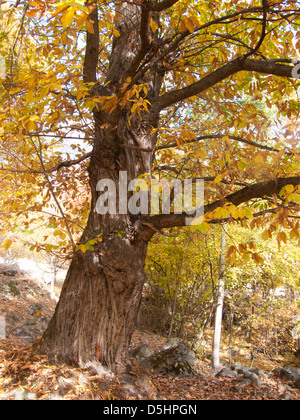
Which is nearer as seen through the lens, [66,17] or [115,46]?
[66,17]

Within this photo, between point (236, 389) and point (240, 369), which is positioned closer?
point (236, 389)

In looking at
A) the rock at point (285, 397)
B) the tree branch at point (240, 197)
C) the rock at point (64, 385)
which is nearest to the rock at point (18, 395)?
the rock at point (64, 385)

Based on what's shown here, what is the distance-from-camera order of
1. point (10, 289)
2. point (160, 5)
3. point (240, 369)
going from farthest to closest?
point (10, 289) → point (240, 369) → point (160, 5)

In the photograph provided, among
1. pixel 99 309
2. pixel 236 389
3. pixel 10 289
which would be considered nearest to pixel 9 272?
pixel 10 289

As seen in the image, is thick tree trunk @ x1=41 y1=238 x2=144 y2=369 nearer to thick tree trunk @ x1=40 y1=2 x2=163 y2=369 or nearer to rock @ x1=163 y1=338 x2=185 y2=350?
thick tree trunk @ x1=40 y1=2 x2=163 y2=369

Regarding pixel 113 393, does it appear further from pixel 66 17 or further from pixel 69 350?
pixel 66 17

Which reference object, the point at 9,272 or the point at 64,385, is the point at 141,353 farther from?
the point at 9,272

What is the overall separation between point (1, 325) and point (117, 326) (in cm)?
409

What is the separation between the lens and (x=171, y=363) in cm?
505

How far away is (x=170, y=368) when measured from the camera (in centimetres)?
495

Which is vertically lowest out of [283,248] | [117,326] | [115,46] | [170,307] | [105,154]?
[170,307]

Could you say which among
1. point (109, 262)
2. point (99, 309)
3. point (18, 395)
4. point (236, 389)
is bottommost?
point (236, 389)

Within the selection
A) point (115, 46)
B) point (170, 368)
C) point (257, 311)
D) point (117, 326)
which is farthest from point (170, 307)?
point (115, 46)

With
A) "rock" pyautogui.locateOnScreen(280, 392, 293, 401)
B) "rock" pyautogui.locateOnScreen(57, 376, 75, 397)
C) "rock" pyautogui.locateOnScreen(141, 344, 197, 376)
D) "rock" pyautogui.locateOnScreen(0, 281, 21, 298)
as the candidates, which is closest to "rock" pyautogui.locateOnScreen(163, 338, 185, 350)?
"rock" pyautogui.locateOnScreen(141, 344, 197, 376)
